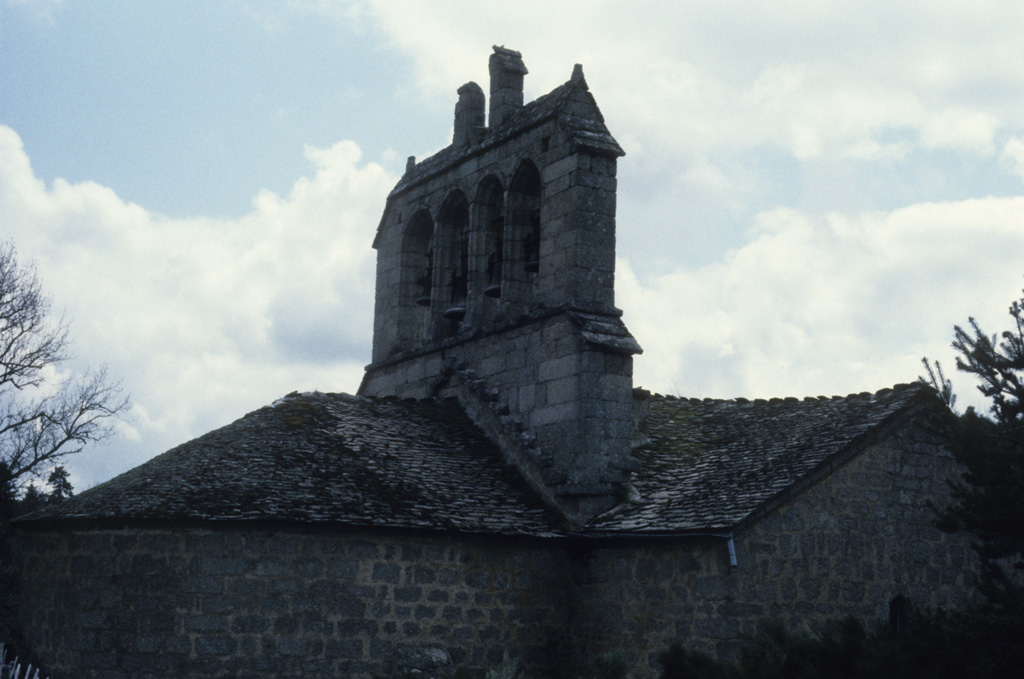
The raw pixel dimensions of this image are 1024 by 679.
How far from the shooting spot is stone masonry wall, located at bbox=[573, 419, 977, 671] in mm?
11664

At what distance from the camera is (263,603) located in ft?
37.7

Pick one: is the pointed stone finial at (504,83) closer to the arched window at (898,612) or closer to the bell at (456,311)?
the bell at (456,311)

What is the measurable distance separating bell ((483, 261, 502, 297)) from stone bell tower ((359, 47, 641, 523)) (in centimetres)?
2

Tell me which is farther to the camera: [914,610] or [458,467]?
[458,467]

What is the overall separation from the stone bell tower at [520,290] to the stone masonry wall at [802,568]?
46.1 inches

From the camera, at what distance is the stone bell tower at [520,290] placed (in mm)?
13625

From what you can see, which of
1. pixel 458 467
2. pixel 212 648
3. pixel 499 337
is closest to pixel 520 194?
pixel 499 337

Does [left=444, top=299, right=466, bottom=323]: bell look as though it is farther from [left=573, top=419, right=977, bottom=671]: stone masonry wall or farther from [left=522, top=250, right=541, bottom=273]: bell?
[left=573, top=419, right=977, bottom=671]: stone masonry wall

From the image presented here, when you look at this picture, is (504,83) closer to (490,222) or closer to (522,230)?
(490,222)

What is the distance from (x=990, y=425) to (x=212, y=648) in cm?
736

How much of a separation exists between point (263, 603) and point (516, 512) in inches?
123

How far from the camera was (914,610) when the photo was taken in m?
7.92

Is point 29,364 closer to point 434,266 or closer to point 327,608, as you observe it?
point 434,266

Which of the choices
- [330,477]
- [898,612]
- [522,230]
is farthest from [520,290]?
[898,612]
